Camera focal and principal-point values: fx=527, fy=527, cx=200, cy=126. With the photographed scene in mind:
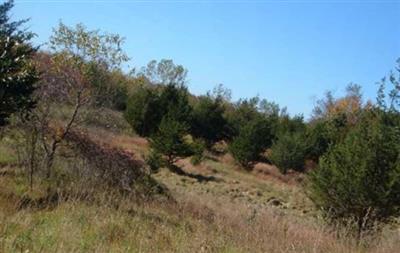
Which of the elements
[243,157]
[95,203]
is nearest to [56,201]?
[95,203]

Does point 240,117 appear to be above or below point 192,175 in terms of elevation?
above

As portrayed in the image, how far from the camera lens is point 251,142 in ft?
131

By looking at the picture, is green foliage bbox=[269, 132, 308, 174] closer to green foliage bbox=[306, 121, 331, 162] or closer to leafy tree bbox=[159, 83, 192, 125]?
green foliage bbox=[306, 121, 331, 162]

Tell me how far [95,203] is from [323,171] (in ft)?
30.4

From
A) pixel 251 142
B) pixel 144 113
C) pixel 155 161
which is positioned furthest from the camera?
pixel 144 113

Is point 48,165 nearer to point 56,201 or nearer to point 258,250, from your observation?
point 56,201

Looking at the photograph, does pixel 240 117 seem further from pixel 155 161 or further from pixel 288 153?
pixel 155 161

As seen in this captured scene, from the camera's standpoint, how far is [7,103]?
37.8ft

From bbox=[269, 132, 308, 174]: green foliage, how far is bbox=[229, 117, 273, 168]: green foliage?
1.47m

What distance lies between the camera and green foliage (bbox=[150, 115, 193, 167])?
3095cm

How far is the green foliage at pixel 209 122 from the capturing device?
4494cm

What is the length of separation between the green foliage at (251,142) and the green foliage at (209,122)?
169 inches

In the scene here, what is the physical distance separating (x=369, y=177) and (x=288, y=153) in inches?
979

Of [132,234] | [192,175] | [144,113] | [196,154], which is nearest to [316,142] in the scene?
[196,154]
